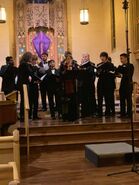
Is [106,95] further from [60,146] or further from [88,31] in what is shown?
[88,31]

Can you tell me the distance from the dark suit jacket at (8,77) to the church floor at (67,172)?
2317 mm

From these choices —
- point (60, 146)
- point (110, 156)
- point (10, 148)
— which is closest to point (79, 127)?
point (60, 146)

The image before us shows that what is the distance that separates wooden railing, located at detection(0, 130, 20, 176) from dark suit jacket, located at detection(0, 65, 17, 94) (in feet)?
14.1

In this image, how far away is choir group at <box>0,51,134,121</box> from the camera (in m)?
7.58

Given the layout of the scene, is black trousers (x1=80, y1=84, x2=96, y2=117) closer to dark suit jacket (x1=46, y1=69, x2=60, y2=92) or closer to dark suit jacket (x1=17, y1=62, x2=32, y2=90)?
dark suit jacket (x1=46, y1=69, x2=60, y2=92)

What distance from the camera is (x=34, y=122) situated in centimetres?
786

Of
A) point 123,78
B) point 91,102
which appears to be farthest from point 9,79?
point 123,78

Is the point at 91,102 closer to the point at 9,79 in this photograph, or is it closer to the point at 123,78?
the point at 123,78

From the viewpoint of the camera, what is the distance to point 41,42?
43.2 ft

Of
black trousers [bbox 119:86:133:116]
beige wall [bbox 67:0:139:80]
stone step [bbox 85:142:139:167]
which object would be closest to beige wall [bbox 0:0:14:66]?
beige wall [bbox 67:0:139:80]

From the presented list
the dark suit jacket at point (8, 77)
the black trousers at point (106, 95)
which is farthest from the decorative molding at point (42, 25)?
the black trousers at point (106, 95)

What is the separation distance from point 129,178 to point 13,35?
30.0 ft

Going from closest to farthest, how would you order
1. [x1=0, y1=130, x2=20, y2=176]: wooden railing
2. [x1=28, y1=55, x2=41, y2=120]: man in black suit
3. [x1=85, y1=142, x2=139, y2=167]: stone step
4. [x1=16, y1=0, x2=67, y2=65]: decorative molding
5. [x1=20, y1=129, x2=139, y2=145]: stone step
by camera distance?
[x1=0, y1=130, x2=20, y2=176]: wooden railing
[x1=85, y1=142, x2=139, y2=167]: stone step
[x1=20, y1=129, x2=139, y2=145]: stone step
[x1=28, y1=55, x2=41, y2=120]: man in black suit
[x1=16, y1=0, x2=67, y2=65]: decorative molding

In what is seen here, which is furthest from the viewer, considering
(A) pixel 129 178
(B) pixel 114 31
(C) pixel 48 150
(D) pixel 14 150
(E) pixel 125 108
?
(B) pixel 114 31
